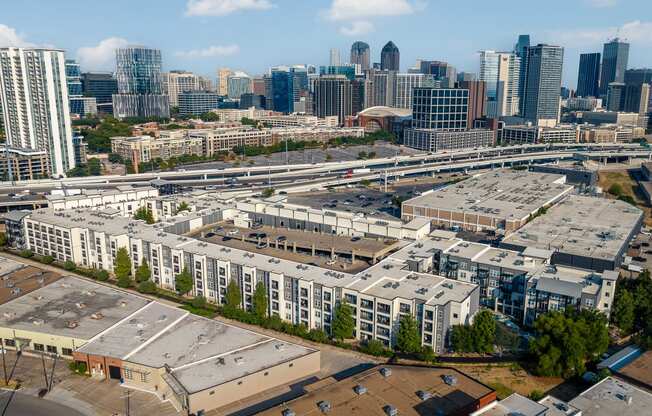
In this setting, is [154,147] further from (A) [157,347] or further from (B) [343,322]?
(B) [343,322]

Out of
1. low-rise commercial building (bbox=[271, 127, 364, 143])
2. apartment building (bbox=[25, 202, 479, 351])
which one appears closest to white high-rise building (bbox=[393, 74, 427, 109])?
low-rise commercial building (bbox=[271, 127, 364, 143])

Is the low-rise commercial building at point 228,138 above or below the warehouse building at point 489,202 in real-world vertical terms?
above

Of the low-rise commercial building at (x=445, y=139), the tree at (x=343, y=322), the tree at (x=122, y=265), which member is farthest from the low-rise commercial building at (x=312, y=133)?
the tree at (x=343, y=322)

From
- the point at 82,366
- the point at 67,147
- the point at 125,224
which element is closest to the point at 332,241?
the point at 125,224

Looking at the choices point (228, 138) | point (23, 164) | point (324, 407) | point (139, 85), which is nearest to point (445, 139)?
point (228, 138)

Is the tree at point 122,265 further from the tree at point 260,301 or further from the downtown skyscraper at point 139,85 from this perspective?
the downtown skyscraper at point 139,85

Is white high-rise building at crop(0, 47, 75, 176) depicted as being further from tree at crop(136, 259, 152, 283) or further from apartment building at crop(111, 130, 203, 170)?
tree at crop(136, 259, 152, 283)

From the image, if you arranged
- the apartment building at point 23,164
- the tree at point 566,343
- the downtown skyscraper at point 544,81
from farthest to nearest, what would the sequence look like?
the downtown skyscraper at point 544,81, the apartment building at point 23,164, the tree at point 566,343
